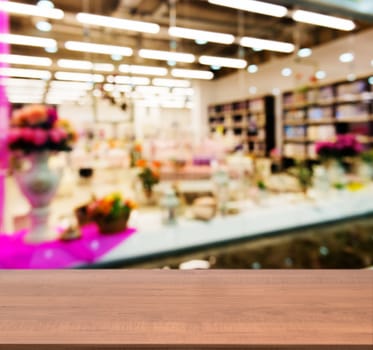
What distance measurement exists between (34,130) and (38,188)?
15.5 inches

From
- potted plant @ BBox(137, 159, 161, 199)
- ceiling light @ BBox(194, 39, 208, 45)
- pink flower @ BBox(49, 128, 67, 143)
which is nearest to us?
pink flower @ BBox(49, 128, 67, 143)

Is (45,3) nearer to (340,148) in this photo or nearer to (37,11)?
(37,11)

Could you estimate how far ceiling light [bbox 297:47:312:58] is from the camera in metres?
8.39

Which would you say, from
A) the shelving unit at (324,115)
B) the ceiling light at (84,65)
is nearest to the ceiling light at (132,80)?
the ceiling light at (84,65)

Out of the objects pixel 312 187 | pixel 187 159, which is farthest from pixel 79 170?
pixel 312 187

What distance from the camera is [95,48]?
411 centimetres

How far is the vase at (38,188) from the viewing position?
2750 millimetres

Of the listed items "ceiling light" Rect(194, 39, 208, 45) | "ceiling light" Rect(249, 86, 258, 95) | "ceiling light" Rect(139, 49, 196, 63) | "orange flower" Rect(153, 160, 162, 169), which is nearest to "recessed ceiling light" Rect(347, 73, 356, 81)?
"ceiling light" Rect(249, 86, 258, 95)

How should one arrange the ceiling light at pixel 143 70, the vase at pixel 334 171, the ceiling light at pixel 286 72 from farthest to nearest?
1. the ceiling light at pixel 286 72
2. the vase at pixel 334 171
3. the ceiling light at pixel 143 70

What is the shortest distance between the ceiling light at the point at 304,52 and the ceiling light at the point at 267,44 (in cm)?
32

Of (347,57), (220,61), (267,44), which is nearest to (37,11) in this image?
(220,61)

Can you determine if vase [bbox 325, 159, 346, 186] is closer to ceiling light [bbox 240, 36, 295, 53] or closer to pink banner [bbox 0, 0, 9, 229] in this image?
ceiling light [bbox 240, 36, 295, 53]

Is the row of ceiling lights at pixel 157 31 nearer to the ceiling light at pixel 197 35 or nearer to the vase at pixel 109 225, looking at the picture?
the ceiling light at pixel 197 35

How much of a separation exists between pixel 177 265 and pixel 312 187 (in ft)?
7.42
